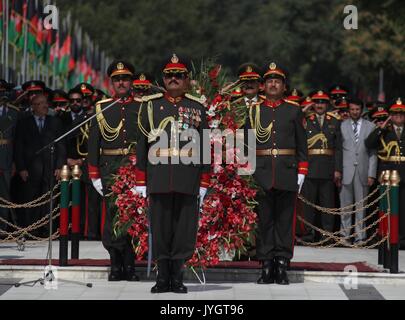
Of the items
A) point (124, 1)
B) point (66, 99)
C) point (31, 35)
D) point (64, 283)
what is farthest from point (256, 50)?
point (64, 283)

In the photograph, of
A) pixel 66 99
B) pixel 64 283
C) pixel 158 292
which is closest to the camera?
pixel 158 292

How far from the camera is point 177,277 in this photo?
13156 millimetres

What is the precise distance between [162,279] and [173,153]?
1244mm

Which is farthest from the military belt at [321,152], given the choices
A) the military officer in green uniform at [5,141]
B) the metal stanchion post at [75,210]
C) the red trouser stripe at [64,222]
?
the red trouser stripe at [64,222]

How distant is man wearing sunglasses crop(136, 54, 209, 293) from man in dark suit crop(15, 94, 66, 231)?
6.63 m

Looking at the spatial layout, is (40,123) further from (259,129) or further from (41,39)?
(41,39)

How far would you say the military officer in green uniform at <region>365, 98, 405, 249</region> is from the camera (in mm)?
19359

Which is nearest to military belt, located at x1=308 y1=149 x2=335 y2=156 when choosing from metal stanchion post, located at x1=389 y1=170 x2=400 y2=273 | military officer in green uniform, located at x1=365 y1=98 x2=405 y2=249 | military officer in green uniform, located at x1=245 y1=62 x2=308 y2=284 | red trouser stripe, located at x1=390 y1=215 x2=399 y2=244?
military officer in green uniform, located at x1=365 y1=98 x2=405 y2=249

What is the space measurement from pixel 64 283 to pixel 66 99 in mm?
7247

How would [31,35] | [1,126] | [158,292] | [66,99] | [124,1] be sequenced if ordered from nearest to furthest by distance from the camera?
[158,292] → [1,126] → [66,99] → [31,35] → [124,1]

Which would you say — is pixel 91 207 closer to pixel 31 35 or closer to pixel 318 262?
pixel 318 262

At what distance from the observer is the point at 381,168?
64.6 ft

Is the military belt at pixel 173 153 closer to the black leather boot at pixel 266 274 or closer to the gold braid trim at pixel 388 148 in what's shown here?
the black leather boot at pixel 266 274
